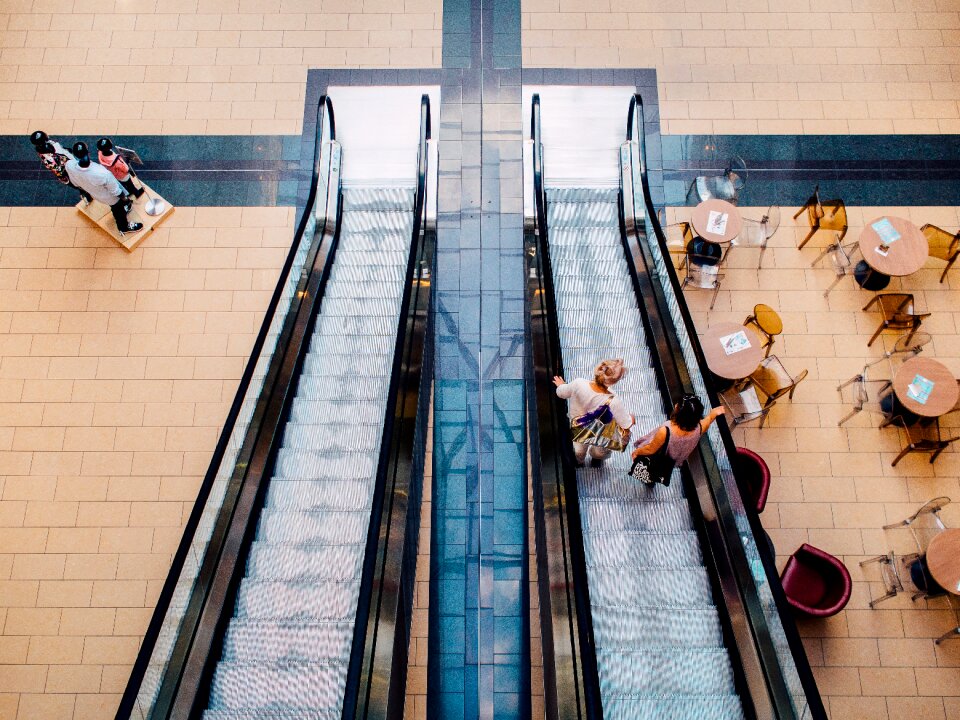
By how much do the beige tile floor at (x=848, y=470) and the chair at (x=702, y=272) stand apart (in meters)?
0.14

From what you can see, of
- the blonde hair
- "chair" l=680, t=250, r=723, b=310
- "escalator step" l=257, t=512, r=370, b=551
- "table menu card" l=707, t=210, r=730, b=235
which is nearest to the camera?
the blonde hair

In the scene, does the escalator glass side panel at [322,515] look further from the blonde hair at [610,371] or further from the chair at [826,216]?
the chair at [826,216]

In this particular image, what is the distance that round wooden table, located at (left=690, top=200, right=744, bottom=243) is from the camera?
8070mm

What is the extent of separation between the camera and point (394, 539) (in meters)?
4.94

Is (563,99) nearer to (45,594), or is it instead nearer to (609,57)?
(609,57)

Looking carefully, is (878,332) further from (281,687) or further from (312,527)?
(281,687)

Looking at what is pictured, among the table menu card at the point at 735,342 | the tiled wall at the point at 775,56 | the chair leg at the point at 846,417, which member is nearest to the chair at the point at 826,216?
the tiled wall at the point at 775,56

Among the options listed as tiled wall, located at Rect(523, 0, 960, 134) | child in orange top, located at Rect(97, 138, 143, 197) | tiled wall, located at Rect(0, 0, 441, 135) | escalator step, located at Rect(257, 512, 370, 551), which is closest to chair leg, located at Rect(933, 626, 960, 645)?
escalator step, located at Rect(257, 512, 370, 551)

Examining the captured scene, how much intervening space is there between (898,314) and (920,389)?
103 centimetres

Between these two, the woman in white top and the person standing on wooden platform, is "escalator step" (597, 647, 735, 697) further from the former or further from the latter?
the person standing on wooden platform

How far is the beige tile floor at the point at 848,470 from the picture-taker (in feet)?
21.8

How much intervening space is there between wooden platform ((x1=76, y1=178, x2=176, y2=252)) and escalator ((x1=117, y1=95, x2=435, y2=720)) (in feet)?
7.53

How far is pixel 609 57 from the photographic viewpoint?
9.70 m

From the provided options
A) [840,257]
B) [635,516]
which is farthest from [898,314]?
[635,516]
